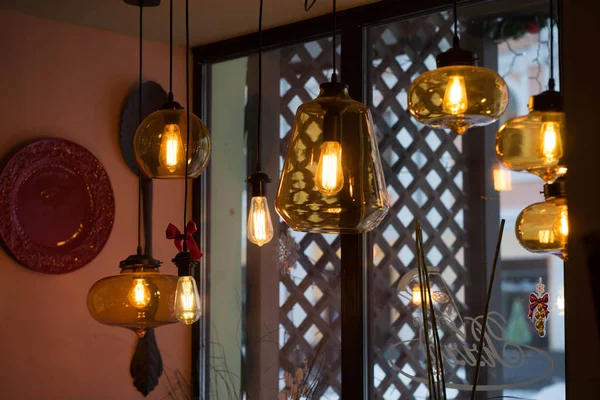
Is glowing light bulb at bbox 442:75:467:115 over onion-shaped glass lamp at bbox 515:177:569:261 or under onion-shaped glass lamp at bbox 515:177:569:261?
over

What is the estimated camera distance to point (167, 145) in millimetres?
1609

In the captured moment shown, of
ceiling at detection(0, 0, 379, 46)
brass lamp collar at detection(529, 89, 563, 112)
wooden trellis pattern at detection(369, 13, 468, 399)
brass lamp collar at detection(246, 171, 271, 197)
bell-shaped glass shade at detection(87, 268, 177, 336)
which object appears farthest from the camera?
ceiling at detection(0, 0, 379, 46)

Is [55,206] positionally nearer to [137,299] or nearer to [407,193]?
[407,193]

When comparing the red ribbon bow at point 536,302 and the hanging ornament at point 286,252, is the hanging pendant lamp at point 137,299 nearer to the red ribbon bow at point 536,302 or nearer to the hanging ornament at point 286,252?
the red ribbon bow at point 536,302

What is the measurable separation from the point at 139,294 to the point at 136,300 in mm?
15

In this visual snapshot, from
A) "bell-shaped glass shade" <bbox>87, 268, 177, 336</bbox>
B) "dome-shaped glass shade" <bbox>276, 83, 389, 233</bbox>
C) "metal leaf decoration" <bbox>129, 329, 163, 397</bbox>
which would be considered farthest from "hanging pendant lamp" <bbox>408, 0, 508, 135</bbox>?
"metal leaf decoration" <bbox>129, 329, 163, 397</bbox>

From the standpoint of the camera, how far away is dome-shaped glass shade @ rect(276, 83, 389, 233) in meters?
1.05

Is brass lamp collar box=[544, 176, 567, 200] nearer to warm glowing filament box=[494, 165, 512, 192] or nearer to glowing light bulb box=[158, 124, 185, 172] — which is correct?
glowing light bulb box=[158, 124, 185, 172]

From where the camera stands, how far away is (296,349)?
299 cm

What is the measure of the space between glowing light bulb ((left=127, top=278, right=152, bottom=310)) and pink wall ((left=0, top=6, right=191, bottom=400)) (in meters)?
1.41

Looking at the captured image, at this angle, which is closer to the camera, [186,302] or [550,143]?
[550,143]

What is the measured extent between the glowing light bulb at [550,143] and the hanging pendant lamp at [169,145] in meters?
0.73

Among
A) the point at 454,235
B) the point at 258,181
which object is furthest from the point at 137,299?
the point at 454,235

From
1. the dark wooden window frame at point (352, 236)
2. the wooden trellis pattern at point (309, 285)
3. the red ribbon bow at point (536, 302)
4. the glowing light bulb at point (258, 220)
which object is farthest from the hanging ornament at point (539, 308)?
the glowing light bulb at point (258, 220)
